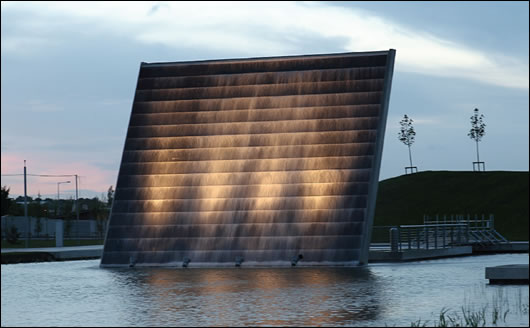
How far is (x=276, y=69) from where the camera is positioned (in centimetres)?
4241

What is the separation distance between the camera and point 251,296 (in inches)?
968

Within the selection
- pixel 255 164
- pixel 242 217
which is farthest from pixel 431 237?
pixel 242 217

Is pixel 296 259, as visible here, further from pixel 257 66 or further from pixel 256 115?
pixel 257 66

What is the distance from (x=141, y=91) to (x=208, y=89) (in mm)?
3135

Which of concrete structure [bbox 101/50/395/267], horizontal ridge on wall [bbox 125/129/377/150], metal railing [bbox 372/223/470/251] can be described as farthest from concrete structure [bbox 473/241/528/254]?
horizontal ridge on wall [bbox 125/129/377/150]

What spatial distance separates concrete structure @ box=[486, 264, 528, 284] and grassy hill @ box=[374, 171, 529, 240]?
56.0 metres

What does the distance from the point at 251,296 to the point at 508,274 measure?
6.78 metres

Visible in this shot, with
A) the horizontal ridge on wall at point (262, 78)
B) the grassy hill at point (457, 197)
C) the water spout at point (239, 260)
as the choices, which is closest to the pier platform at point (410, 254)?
the water spout at point (239, 260)

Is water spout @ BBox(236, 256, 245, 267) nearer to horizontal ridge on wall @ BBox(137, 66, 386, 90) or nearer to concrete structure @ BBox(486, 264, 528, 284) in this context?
horizontal ridge on wall @ BBox(137, 66, 386, 90)

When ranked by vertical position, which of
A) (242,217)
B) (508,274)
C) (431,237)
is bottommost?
(508,274)

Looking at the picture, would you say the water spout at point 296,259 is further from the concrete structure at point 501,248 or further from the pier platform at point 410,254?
the concrete structure at point 501,248

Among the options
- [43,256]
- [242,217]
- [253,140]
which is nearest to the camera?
[242,217]

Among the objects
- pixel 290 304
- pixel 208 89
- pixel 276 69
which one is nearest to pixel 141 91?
pixel 208 89

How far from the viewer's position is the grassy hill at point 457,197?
285 ft
